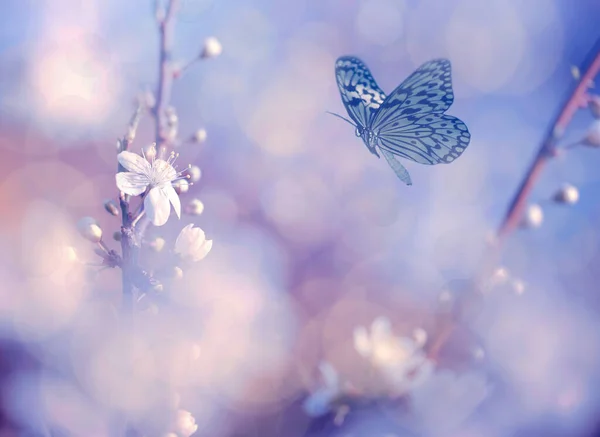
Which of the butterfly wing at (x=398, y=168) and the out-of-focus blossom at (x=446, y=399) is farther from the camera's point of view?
the out-of-focus blossom at (x=446, y=399)

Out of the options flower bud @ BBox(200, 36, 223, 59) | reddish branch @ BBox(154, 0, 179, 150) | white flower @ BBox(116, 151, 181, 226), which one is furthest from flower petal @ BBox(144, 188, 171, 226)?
flower bud @ BBox(200, 36, 223, 59)

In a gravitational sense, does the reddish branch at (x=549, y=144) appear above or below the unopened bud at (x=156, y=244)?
above

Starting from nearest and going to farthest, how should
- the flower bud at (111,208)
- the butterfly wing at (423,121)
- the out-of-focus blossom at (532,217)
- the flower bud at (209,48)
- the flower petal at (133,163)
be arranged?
the flower petal at (133,163), the flower bud at (111,208), the butterfly wing at (423,121), the out-of-focus blossom at (532,217), the flower bud at (209,48)

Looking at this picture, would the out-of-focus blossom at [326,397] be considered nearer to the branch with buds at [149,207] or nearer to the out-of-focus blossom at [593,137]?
the branch with buds at [149,207]

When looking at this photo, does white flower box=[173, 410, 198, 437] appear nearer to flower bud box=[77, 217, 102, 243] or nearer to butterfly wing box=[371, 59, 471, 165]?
flower bud box=[77, 217, 102, 243]

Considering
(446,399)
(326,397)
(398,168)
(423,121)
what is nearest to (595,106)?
(423,121)

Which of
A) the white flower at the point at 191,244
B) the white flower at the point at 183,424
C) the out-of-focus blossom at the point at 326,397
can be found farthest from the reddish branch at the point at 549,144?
the white flower at the point at 183,424

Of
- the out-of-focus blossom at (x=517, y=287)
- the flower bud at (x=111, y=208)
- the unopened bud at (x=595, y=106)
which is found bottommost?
the out-of-focus blossom at (x=517, y=287)
